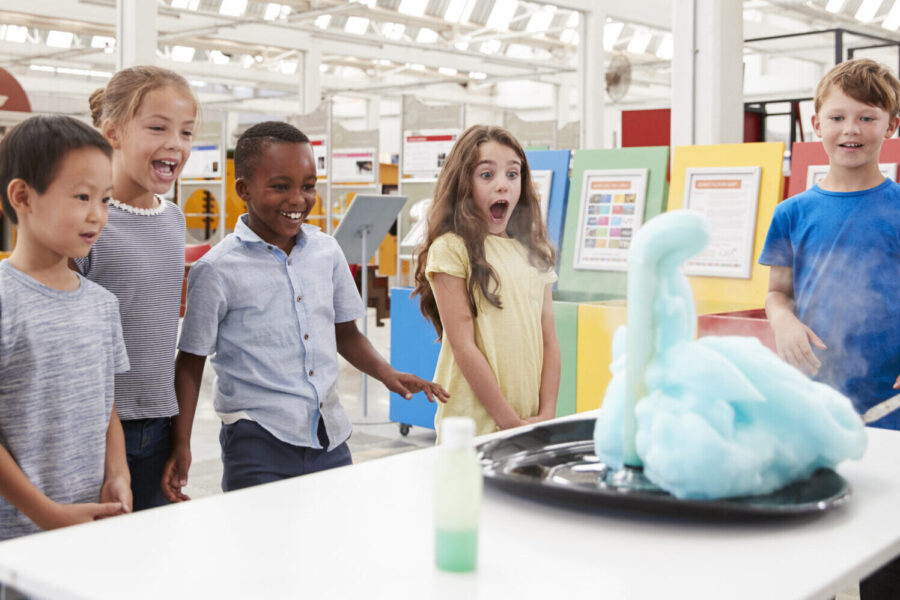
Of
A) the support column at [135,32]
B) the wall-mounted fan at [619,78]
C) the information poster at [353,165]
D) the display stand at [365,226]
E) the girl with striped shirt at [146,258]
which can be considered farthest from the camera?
the wall-mounted fan at [619,78]

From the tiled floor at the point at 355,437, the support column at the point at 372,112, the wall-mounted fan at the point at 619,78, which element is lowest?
the tiled floor at the point at 355,437

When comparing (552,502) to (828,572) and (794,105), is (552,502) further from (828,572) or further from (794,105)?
(794,105)

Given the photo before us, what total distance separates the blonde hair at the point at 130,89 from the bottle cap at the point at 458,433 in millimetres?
1071

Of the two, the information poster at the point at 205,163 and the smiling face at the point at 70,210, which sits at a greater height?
the information poster at the point at 205,163

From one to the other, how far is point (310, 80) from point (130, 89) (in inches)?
454

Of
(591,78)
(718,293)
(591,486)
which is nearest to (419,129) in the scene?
(591,78)

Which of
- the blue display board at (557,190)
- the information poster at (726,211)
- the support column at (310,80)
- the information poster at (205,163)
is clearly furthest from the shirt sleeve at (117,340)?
the support column at (310,80)

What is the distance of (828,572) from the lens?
0.88 meters

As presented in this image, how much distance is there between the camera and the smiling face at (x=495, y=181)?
209 cm

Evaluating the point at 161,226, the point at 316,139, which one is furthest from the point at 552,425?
the point at 316,139

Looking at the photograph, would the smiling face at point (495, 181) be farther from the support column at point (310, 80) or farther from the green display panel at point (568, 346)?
the support column at point (310, 80)

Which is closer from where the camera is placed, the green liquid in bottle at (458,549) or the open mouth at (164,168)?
the green liquid in bottle at (458,549)

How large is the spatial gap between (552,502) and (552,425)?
0.29 m

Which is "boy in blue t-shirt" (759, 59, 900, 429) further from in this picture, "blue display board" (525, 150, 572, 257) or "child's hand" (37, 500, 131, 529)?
"blue display board" (525, 150, 572, 257)
